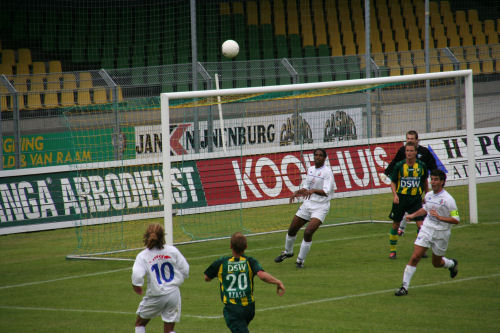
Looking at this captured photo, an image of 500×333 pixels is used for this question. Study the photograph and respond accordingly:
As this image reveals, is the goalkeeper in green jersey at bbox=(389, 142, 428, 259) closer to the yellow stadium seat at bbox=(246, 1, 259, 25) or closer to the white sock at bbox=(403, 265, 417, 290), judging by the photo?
the white sock at bbox=(403, 265, 417, 290)

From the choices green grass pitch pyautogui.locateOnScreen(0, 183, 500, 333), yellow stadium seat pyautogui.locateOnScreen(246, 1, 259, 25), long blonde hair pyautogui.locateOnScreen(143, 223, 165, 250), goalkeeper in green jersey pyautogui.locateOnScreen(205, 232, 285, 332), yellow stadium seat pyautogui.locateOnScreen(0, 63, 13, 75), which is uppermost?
yellow stadium seat pyautogui.locateOnScreen(246, 1, 259, 25)

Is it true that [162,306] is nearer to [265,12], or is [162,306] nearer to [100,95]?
[100,95]

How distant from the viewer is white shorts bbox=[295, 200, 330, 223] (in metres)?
11.8

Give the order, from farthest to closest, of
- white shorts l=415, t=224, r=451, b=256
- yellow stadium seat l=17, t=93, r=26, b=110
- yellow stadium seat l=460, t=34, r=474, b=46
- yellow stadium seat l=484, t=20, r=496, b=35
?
yellow stadium seat l=484, t=20, r=496, b=35, yellow stadium seat l=460, t=34, r=474, b=46, yellow stadium seat l=17, t=93, r=26, b=110, white shorts l=415, t=224, r=451, b=256

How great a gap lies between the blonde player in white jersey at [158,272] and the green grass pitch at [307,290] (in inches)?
43.3

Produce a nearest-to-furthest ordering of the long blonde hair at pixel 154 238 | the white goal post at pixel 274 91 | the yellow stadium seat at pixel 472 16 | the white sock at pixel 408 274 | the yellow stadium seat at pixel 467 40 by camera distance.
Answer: the long blonde hair at pixel 154 238, the white sock at pixel 408 274, the white goal post at pixel 274 91, the yellow stadium seat at pixel 467 40, the yellow stadium seat at pixel 472 16

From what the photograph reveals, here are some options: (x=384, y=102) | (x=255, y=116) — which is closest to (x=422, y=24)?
(x=384, y=102)

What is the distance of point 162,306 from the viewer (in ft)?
24.2

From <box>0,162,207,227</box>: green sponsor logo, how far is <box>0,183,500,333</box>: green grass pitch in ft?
5.26

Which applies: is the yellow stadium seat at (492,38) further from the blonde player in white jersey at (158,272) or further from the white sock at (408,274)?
the blonde player in white jersey at (158,272)

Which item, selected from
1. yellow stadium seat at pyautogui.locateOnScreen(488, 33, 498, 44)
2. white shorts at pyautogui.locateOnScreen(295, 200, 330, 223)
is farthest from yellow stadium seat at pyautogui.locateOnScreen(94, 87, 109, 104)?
yellow stadium seat at pyautogui.locateOnScreen(488, 33, 498, 44)

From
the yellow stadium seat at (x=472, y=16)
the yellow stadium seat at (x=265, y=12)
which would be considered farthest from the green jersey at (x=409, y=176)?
the yellow stadium seat at (x=472, y=16)

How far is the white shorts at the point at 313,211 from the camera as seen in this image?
465 inches

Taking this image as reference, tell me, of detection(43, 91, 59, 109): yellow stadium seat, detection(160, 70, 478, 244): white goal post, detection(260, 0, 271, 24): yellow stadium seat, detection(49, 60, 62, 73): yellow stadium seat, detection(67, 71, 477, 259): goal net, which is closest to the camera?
detection(160, 70, 478, 244): white goal post
